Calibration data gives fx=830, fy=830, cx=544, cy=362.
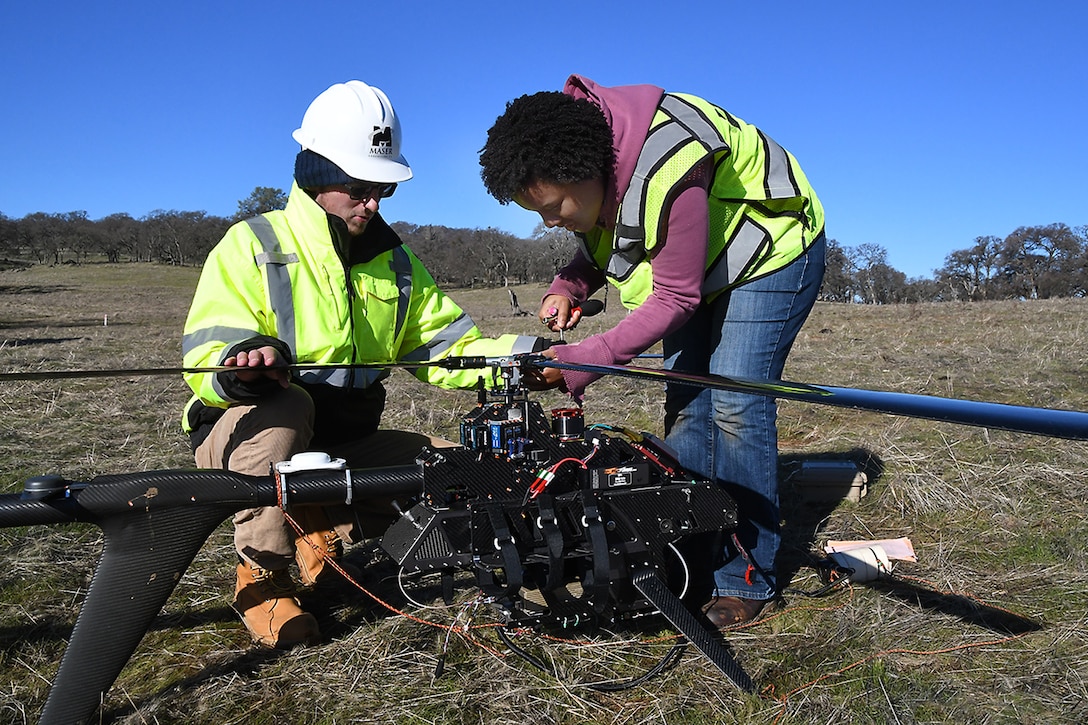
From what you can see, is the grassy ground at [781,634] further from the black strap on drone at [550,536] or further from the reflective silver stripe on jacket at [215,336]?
the reflective silver stripe on jacket at [215,336]

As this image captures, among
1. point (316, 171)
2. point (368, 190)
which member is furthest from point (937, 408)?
point (316, 171)

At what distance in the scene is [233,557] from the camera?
4445mm

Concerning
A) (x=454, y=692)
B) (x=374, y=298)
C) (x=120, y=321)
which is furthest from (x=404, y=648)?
(x=120, y=321)

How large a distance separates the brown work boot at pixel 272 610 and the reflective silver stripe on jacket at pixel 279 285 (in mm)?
1026

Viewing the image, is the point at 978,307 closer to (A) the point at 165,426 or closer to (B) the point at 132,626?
(A) the point at 165,426

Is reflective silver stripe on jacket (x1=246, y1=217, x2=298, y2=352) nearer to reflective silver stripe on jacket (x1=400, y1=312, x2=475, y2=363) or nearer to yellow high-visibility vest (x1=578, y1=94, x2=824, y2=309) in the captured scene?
reflective silver stripe on jacket (x1=400, y1=312, x2=475, y2=363)

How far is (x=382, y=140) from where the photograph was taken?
3.99m

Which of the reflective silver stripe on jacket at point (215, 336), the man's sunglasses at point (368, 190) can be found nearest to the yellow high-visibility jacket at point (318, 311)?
the reflective silver stripe on jacket at point (215, 336)

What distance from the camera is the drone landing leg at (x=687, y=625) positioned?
9.91ft

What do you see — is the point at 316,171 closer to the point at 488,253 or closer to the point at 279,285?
the point at 279,285

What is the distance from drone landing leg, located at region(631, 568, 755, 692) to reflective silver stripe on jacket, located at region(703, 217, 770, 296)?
1.31 meters

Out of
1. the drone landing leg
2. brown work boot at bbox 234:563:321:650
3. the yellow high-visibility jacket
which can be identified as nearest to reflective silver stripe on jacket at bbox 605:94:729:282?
the yellow high-visibility jacket

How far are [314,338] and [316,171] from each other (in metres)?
0.81

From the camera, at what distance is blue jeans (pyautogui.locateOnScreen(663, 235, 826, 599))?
360 centimetres
